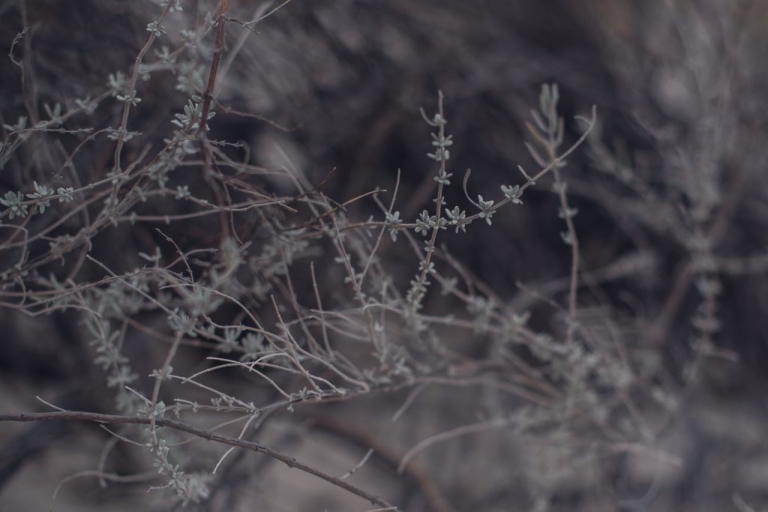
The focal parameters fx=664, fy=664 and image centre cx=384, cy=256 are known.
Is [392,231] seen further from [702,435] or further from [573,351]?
[702,435]

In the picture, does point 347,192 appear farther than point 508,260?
No

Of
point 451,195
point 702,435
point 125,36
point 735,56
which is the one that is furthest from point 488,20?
point 702,435

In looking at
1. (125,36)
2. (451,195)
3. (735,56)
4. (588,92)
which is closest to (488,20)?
(588,92)

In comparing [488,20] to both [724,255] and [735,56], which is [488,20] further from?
[724,255]

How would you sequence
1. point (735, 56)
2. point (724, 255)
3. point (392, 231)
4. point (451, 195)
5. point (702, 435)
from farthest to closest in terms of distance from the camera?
point (451, 195) < point (724, 255) < point (702, 435) < point (735, 56) < point (392, 231)

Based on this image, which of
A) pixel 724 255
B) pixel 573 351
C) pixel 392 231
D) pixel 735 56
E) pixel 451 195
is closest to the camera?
pixel 392 231

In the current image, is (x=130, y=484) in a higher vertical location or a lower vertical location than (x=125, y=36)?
lower

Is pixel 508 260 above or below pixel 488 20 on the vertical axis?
below

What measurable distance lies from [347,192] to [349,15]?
0.53 meters

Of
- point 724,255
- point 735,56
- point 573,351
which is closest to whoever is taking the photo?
point 573,351

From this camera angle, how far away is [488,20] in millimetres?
2107

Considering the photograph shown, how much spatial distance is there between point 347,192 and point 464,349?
0.82 m

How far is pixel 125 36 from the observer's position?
1.32 metres

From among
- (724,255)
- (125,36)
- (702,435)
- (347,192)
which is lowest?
(702,435)
